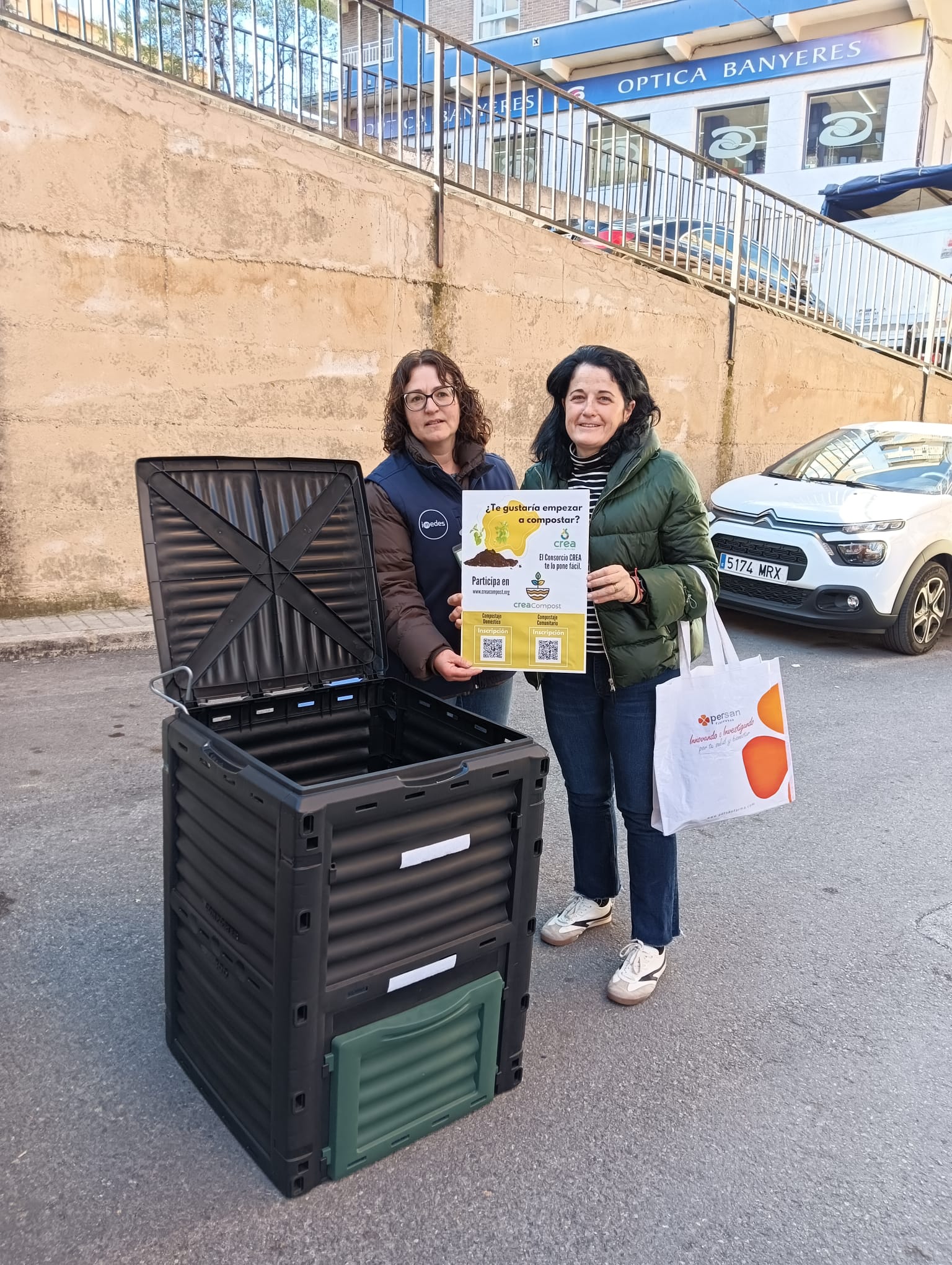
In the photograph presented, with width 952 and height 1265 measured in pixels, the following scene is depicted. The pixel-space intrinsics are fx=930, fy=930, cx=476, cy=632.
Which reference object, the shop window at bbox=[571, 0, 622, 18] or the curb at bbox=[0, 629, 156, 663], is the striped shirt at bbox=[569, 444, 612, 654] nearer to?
the curb at bbox=[0, 629, 156, 663]

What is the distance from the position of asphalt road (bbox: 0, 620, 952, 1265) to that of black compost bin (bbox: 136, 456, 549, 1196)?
131 mm

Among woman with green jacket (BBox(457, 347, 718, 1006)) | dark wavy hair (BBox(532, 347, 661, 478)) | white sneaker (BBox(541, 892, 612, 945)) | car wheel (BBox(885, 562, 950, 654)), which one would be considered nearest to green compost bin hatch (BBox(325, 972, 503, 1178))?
woman with green jacket (BBox(457, 347, 718, 1006))

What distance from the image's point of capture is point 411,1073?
2.09 meters

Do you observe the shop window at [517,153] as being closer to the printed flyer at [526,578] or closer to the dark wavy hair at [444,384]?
the dark wavy hair at [444,384]

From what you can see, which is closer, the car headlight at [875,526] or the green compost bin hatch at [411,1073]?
the green compost bin hatch at [411,1073]

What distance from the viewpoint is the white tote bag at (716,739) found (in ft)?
8.50

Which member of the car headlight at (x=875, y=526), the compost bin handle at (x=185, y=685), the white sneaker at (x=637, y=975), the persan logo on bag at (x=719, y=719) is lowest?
the white sneaker at (x=637, y=975)

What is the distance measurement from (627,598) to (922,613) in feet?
18.5

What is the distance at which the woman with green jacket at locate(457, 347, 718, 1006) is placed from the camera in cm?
255

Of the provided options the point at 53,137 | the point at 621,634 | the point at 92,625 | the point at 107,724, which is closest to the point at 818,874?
the point at 621,634

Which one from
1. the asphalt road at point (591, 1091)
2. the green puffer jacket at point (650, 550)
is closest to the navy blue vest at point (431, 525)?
the green puffer jacket at point (650, 550)

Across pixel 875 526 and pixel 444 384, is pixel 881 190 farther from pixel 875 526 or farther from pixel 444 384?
pixel 444 384

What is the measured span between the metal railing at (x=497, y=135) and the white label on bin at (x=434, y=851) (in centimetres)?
640

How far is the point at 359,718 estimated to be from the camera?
268cm
